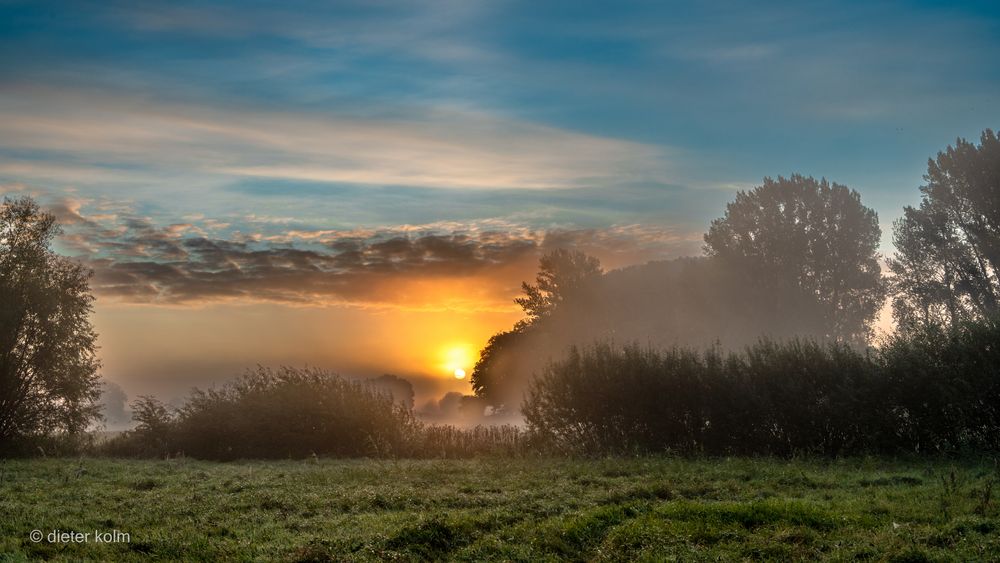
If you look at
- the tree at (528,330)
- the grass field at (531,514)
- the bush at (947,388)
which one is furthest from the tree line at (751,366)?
the tree at (528,330)

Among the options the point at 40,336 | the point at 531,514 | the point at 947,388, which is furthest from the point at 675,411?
the point at 40,336

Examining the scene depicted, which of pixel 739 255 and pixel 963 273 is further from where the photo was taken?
pixel 739 255

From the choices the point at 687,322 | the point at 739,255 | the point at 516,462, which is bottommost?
the point at 516,462

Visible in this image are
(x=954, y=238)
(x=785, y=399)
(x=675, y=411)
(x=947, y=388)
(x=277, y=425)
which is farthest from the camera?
(x=954, y=238)

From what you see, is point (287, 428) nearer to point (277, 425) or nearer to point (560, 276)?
point (277, 425)

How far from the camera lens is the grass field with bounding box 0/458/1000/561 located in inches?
464

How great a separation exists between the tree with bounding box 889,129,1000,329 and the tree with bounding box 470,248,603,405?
2636cm

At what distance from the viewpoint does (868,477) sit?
60.1ft

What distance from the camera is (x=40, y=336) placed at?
3331 centimetres

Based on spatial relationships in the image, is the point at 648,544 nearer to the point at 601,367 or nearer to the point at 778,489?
the point at 778,489

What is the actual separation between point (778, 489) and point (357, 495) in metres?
9.69

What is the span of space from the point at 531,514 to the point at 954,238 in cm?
4811

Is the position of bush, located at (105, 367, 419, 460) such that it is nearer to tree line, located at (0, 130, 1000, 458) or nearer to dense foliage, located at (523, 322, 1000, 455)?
tree line, located at (0, 130, 1000, 458)

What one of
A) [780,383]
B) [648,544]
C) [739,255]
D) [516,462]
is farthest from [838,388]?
[739,255]
